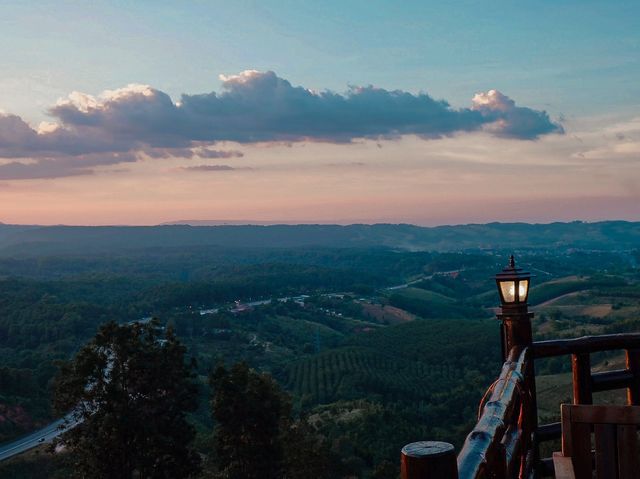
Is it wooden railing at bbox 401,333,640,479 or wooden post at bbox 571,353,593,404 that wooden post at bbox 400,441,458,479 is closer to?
wooden railing at bbox 401,333,640,479

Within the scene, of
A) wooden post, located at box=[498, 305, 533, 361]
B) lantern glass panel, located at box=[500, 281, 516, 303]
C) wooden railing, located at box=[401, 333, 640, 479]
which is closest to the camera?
wooden railing, located at box=[401, 333, 640, 479]

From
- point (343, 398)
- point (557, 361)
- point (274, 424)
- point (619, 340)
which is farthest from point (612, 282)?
point (619, 340)

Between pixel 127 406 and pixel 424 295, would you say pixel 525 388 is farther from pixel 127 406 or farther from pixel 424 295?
pixel 424 295

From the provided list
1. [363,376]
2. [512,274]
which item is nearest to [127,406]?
[512,274]

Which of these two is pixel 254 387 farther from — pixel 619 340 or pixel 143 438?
pixel 619 340

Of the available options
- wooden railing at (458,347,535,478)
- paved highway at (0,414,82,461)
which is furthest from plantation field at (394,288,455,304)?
wooden railing at (458,347,535,478)

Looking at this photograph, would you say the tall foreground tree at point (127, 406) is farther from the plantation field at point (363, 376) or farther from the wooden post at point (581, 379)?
the plantation field at point (363, 376)
